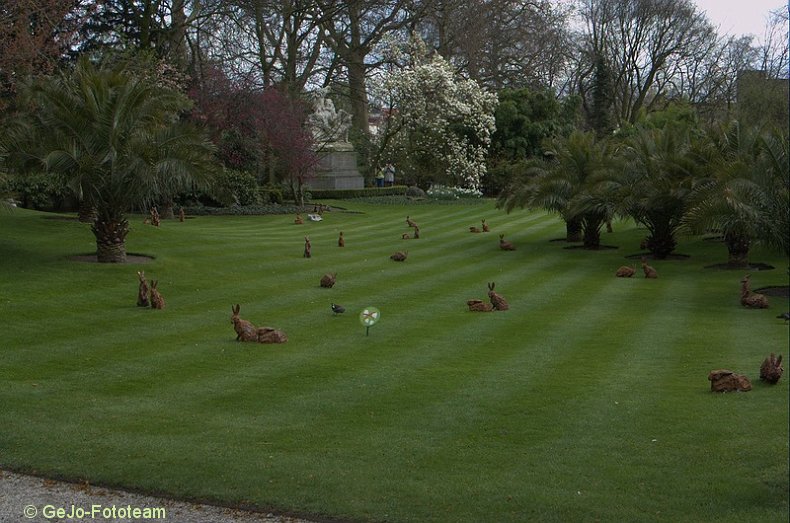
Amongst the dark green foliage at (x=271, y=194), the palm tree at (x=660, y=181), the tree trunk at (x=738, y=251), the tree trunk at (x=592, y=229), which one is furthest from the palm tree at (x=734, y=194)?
the dark green foliage at (x=271, y=194)

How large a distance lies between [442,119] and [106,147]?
32528 millimetres

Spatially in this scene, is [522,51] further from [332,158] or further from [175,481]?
[175,481]

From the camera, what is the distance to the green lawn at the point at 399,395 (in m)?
7.82

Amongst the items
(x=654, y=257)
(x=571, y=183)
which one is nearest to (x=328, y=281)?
(x=654, y=257)

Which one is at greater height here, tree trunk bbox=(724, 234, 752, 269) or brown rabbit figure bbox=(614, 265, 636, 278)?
tree trunk bbox=(724, 234, 752, 269)

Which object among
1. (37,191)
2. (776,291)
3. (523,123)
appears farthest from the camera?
(523,123)

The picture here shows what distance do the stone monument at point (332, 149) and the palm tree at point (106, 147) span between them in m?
27.1

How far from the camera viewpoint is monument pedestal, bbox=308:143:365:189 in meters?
54.5

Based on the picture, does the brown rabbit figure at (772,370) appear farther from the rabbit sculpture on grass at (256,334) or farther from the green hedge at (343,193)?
the green hedge at (343,193)

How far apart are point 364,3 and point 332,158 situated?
9877 mm

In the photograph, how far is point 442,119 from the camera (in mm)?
52375

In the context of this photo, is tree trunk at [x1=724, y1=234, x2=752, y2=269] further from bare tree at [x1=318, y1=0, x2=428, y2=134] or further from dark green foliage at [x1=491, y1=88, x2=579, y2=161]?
dark green foliage at [x1=491, y1=88, x2=579, y2=161]

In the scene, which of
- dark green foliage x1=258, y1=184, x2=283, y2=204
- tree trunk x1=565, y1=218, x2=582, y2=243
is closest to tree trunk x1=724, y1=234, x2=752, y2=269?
tree trunk x1=565, y1=218, x2=582, y2=243

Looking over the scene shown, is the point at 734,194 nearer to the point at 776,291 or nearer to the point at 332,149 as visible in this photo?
the point at 776,291
